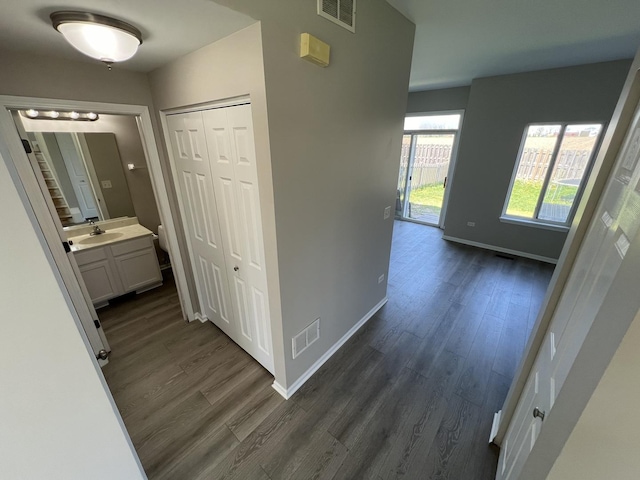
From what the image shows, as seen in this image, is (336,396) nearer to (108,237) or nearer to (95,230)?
(108,237)

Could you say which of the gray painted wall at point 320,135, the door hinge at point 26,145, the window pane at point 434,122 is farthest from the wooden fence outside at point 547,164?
the door hinge at point 26,145

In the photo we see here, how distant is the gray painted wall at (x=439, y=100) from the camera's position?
449 cm

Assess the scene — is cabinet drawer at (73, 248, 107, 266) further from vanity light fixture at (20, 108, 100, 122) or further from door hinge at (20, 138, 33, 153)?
vanity light fixture at (20, 108, 100, 122)

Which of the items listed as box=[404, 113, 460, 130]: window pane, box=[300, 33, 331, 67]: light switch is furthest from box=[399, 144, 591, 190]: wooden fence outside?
box=[300, 33, 331, 67]: light switch

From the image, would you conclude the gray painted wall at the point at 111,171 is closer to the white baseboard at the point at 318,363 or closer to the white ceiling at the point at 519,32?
the white baseboard at the point at 318,363

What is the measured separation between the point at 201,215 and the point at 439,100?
5.00 metres

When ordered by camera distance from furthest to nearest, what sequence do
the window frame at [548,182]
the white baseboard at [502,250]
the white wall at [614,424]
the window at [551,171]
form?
the white baseboard at [502,250] < the window at [551,171] < the window frame at [548,182] < the white wall at [614,424]

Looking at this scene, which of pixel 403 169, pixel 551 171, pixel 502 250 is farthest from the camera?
pixel 403 169

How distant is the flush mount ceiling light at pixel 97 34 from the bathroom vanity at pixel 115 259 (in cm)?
220

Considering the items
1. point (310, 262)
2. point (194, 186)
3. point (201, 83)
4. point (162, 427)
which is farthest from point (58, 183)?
point (310, 262)

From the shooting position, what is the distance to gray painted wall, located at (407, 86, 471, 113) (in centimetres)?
449

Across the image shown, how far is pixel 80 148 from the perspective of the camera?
271 cm

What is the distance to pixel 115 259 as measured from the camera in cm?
277

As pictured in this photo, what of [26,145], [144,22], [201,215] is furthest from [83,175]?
[144,22]
